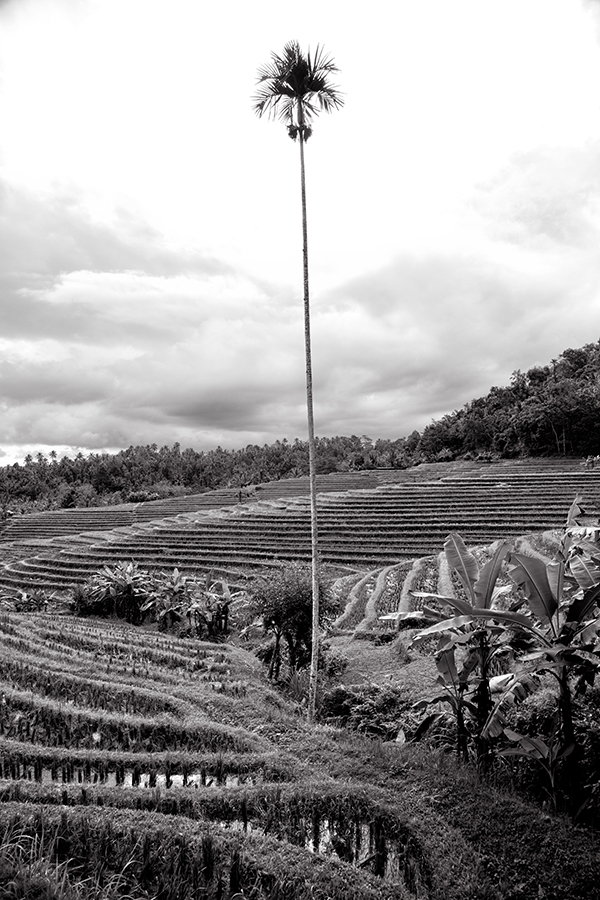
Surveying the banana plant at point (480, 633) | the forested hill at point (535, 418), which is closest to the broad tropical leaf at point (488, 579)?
the banana plant at point (480, 633)

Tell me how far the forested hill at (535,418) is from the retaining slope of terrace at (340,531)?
61.0 feet

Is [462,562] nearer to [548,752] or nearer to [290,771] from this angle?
[548,752]

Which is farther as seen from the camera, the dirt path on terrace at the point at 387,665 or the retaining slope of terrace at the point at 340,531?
the retaining slope of terrace at the point at 340,531

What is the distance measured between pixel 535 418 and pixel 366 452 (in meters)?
43.3

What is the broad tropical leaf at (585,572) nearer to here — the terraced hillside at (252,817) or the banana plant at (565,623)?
the banana plant at (565,623)

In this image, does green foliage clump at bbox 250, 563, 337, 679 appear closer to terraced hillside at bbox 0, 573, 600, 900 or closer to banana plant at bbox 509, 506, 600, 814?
terraced hillside at bbox 0, 573, 600, 900

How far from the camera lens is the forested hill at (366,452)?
215ft

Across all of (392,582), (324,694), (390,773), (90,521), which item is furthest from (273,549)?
(90,521)

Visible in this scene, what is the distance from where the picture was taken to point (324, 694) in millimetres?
8781

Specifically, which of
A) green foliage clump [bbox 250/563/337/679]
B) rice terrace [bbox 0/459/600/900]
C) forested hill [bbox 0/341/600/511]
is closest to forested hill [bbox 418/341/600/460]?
forested hill [bbox 0/341/600/511]

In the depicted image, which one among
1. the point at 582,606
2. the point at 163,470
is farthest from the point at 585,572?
the point at 163,470

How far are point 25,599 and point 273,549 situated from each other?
1475cm

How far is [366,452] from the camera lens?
105625 mm

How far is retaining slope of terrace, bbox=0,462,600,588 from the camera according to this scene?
31.4m
